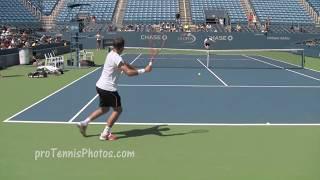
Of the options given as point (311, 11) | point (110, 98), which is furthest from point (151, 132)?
point (311, 11)

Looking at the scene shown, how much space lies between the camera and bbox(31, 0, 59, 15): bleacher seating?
54.7 m

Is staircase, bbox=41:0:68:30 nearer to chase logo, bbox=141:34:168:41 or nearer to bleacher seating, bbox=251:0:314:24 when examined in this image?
chase logo, bbox=141:34:168:41

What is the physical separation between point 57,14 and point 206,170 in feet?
163

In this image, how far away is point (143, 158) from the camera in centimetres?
773

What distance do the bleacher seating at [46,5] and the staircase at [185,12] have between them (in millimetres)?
13612

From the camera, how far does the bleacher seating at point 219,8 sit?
52.9 metres

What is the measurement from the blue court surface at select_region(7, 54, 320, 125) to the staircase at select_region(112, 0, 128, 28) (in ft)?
105

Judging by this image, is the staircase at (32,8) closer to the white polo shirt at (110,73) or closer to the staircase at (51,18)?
the staircase at (51,18)

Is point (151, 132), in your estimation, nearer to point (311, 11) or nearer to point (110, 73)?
point (110, 73)

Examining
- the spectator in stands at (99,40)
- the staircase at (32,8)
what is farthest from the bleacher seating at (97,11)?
the spectator in stands at (99,40)

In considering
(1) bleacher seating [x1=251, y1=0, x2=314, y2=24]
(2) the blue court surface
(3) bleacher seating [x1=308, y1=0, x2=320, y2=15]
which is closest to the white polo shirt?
(2) the blue court surface

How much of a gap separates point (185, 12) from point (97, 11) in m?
9.17

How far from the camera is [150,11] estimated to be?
5475 centimetres

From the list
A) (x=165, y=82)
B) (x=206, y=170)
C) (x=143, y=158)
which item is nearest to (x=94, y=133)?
(x=143, y=158)
